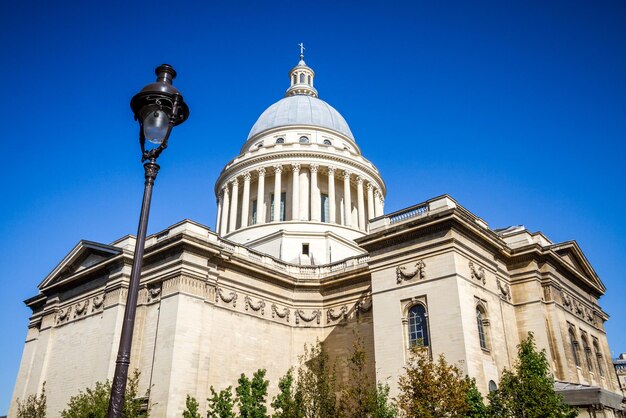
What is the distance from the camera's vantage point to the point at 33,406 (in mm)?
30359

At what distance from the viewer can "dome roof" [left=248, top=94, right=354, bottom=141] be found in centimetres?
5068

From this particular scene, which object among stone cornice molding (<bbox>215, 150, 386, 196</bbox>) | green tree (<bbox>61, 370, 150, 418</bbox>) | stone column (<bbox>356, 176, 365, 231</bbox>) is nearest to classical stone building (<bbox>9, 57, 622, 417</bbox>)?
green tree (<bbox>61, 370, 150, 418</bbox>)

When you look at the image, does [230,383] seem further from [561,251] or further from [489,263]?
[561,251]

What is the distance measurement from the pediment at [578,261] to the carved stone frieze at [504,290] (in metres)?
3.58

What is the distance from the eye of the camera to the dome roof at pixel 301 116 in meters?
50.7

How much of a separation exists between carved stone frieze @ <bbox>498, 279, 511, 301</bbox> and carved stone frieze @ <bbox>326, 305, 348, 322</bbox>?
9007 millimetres

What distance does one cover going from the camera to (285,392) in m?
21.6

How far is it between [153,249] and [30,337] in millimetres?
14675

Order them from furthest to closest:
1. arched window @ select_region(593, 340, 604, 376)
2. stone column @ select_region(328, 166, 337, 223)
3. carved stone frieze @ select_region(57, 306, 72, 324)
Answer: stone column @ select_region(328, 166, 337, 223), arched window @ select_region(593, 340, 604, 376), carved stone frieze @ select_region(57, 306, 72, 324)

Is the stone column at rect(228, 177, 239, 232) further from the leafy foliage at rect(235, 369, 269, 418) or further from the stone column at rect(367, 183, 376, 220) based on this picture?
the leafy foliage at rect(235, 369, 269, 418)

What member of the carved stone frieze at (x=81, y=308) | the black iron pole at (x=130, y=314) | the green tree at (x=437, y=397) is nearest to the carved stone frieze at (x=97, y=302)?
the carved stone frieze at (x=81, y=308)

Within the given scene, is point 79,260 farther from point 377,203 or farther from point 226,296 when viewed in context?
point 377,203

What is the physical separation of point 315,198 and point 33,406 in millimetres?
23799

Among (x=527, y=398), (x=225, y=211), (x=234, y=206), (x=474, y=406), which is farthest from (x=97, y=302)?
(x=527, y=398)
